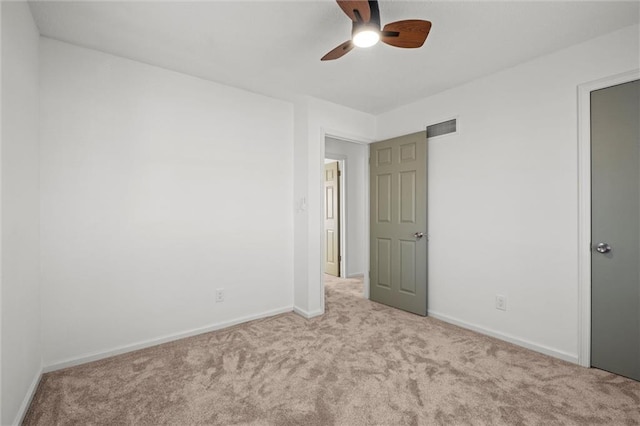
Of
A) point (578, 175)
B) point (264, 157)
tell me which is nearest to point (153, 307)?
point (264, 157)

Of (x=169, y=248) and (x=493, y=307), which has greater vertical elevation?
(x=169, y=248)

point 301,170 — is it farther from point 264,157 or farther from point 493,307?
point 493,307

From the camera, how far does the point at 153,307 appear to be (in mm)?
2615

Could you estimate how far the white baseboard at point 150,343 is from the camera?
2225mm

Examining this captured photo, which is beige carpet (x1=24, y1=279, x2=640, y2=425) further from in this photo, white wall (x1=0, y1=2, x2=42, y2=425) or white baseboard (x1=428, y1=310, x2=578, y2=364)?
white wall (x1=0, y1=2, x2=42, y2=425)

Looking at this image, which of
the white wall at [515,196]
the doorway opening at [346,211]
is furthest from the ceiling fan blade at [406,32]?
the doorway opening at [346,211]

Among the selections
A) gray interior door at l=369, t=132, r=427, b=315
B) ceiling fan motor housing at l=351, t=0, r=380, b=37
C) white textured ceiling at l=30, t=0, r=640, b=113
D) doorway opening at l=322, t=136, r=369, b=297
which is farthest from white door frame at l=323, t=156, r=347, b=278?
ceiling fan motor housing at l=351, t=0, r=380, b=37

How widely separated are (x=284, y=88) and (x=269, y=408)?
282 cm

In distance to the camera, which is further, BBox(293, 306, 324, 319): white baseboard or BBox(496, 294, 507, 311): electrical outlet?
BBox(293, 306, 324, 319): white baseboard

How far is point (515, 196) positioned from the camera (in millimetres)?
2662

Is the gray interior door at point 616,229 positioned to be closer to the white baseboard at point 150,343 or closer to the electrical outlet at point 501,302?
the electrical outlet at point 501,302

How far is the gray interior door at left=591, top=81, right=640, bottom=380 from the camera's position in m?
2.07

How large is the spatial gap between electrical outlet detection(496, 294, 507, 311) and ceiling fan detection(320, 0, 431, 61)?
7.63ft

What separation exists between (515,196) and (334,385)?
2223 mm
